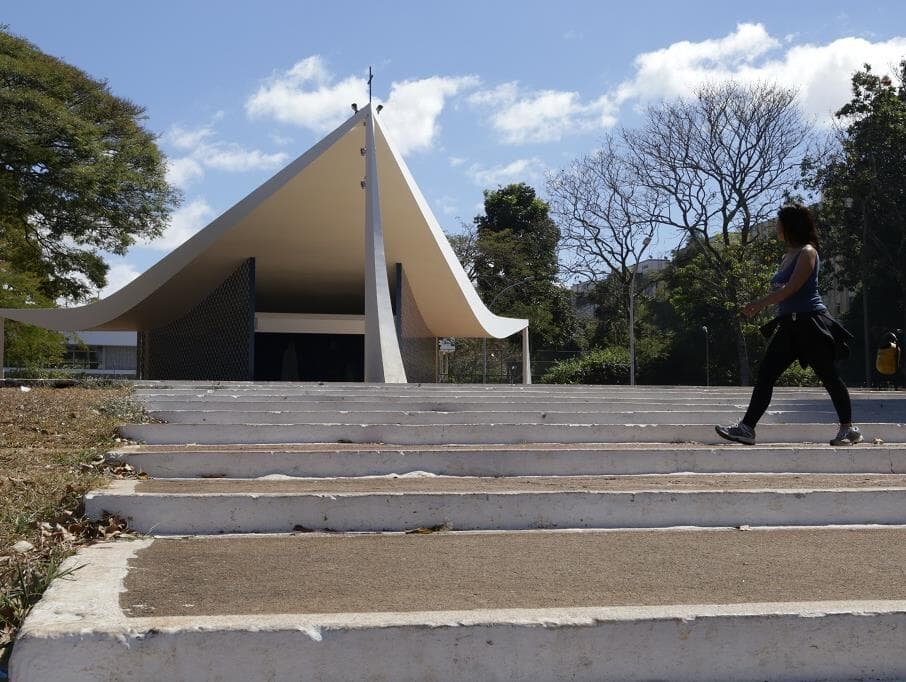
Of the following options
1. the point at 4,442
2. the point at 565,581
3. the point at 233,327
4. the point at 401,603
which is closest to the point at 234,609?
the point at 401,603

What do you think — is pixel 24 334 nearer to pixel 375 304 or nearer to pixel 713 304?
pixel 375 304

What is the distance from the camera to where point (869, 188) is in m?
28.1

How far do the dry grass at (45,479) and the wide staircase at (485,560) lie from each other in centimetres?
14


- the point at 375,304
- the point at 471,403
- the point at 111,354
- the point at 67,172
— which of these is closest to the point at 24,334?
the point at 67,172

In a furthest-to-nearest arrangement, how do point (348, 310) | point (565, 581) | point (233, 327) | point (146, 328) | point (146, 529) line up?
point (348, 310), point (146, 328), point (233, 327), point (146, 529), point (565, 581)

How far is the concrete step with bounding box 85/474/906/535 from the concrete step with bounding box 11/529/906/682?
1.41ft

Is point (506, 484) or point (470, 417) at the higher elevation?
point (470, 417)

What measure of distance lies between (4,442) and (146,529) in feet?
6.20

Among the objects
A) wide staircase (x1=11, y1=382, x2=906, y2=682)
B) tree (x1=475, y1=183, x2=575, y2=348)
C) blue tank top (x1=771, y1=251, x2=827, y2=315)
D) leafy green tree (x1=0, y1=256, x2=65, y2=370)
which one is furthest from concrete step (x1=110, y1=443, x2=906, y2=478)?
tree (x1=475, y1=183, x2=575, y2=348)

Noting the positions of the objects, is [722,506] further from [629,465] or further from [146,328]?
[146,328]

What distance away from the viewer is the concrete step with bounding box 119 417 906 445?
5.30m

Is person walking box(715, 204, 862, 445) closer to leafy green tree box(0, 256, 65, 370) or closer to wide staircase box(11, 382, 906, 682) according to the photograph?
wide staircase box(11, 382, 906, 682)

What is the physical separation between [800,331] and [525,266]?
36.6 metres

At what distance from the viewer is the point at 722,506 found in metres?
3.70
